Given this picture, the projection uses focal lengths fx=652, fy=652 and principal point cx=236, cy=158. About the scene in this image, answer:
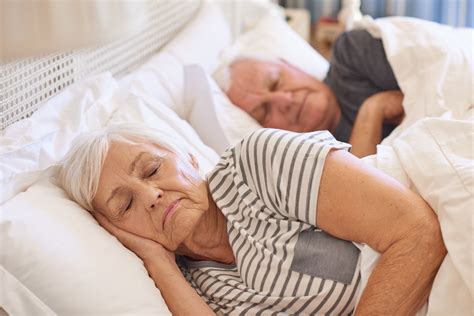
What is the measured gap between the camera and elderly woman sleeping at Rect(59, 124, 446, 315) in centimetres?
119

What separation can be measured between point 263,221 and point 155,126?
18.1 inches

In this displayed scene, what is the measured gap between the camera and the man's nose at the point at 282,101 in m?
2.00

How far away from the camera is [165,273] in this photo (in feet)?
4.40

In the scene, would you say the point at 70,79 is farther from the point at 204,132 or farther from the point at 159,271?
the point at 159,271

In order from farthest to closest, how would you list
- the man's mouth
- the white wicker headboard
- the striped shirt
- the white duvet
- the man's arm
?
1. the man's mouth
2. the man's arm
3. the white wicker headboard
4. the striped shirt
5. the white duvet

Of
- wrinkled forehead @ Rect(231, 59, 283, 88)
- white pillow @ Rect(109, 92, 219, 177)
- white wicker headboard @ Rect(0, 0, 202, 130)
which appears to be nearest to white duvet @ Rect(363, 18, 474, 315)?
wrinkled forehead @ Rect(231, 59, 283, 88)

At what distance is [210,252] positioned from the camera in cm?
145

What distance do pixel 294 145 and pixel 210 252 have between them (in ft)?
1.12

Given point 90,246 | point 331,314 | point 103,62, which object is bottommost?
point 331,314

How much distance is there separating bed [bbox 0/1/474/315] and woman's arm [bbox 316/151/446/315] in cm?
3

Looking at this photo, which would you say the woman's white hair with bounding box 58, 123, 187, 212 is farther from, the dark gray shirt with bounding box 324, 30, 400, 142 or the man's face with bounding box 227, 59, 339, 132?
the dark gray shirt with bounding box 324, 30, 400, 142

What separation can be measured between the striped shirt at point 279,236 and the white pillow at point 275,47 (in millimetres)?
870

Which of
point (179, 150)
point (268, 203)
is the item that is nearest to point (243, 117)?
point (179, 150)

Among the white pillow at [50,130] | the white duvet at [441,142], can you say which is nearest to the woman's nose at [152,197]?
the white pillow at [50,130]
